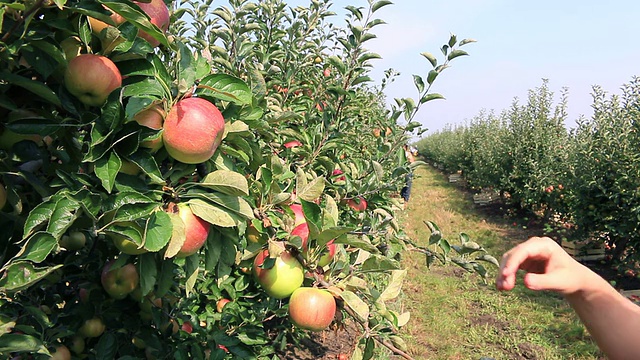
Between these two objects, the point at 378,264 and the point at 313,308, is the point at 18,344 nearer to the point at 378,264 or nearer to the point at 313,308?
the point at 313,308

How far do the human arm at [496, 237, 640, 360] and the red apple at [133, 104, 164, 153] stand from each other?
30.4 inches

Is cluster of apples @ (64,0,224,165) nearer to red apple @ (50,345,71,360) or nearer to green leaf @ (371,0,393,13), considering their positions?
red apple @ (50,345,71,360)

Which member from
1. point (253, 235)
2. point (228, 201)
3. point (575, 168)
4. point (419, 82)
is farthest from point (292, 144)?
point (575, 168)

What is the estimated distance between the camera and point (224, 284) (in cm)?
196

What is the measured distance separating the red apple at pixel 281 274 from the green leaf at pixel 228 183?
294 millimetres

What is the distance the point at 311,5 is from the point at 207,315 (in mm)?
1744

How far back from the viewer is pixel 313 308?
109cm

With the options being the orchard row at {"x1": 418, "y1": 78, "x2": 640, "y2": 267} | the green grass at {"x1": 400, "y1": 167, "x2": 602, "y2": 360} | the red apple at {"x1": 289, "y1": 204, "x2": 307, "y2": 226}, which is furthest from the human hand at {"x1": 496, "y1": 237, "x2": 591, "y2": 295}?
the orchard row at {"x1": 418, "y1": 78, "x2": 640, "y2": 267}

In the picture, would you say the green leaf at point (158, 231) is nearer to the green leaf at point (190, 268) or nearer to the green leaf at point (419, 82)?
the green leaf at point (190, 268)

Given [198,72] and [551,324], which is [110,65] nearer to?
[198,72]

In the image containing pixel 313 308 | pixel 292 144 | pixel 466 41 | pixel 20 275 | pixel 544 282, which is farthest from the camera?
pixel 292 144

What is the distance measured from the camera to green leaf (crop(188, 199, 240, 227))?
87 centimetres

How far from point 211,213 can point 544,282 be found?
74 cm

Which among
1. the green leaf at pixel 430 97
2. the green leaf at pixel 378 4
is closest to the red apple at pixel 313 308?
the green leaf at pixel 430 97
